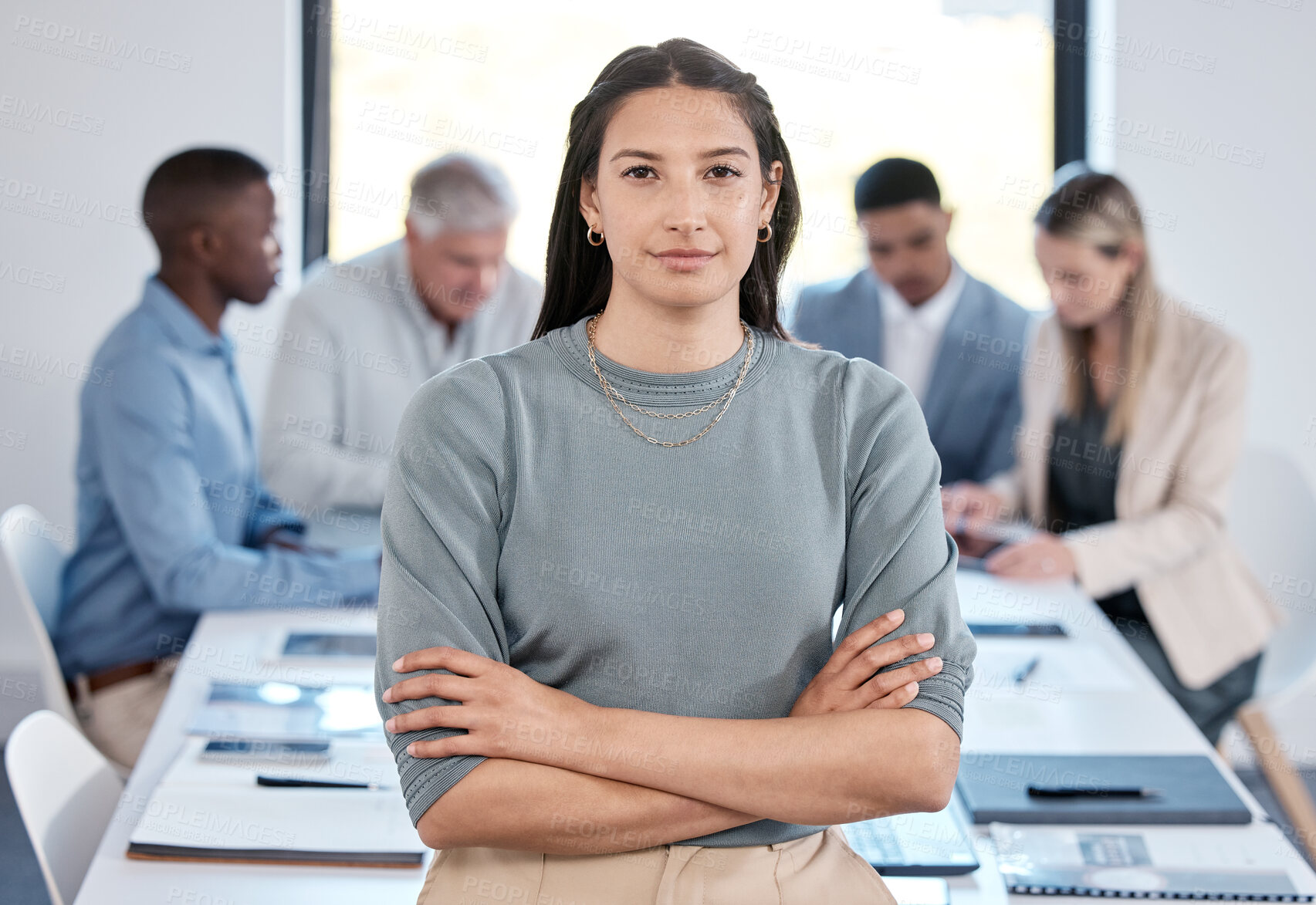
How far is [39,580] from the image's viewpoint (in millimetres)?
2627

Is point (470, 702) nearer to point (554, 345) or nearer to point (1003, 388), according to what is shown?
point (554, 345)

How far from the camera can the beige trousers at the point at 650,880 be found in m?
1.24

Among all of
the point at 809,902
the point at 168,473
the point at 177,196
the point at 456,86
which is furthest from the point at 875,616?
the point at 456,86

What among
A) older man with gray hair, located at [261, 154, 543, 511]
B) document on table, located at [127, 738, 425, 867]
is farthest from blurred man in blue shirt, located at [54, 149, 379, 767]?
document on table, located at [127, 738, 425, 867]

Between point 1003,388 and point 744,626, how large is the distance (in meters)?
2.31

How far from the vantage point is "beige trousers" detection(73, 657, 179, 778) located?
7.86 ft

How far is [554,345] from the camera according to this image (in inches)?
54.8

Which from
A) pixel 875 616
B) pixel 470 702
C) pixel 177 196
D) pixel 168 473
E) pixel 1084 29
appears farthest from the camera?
pixel 1084 29

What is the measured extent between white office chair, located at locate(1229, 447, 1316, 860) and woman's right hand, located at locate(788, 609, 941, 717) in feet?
Answer: 6.04

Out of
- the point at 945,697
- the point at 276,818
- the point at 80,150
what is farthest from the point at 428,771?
the point at 80,150

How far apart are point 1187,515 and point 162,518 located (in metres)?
2.31

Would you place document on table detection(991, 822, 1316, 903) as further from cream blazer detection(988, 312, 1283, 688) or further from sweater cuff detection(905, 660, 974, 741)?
cream blazer detection(988, 312, 1283, 688)

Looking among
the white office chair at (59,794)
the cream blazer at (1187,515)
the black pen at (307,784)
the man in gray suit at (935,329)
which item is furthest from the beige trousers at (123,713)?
the cream blazer at (1187,515)

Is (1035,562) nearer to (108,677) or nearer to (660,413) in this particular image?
(660,413)
